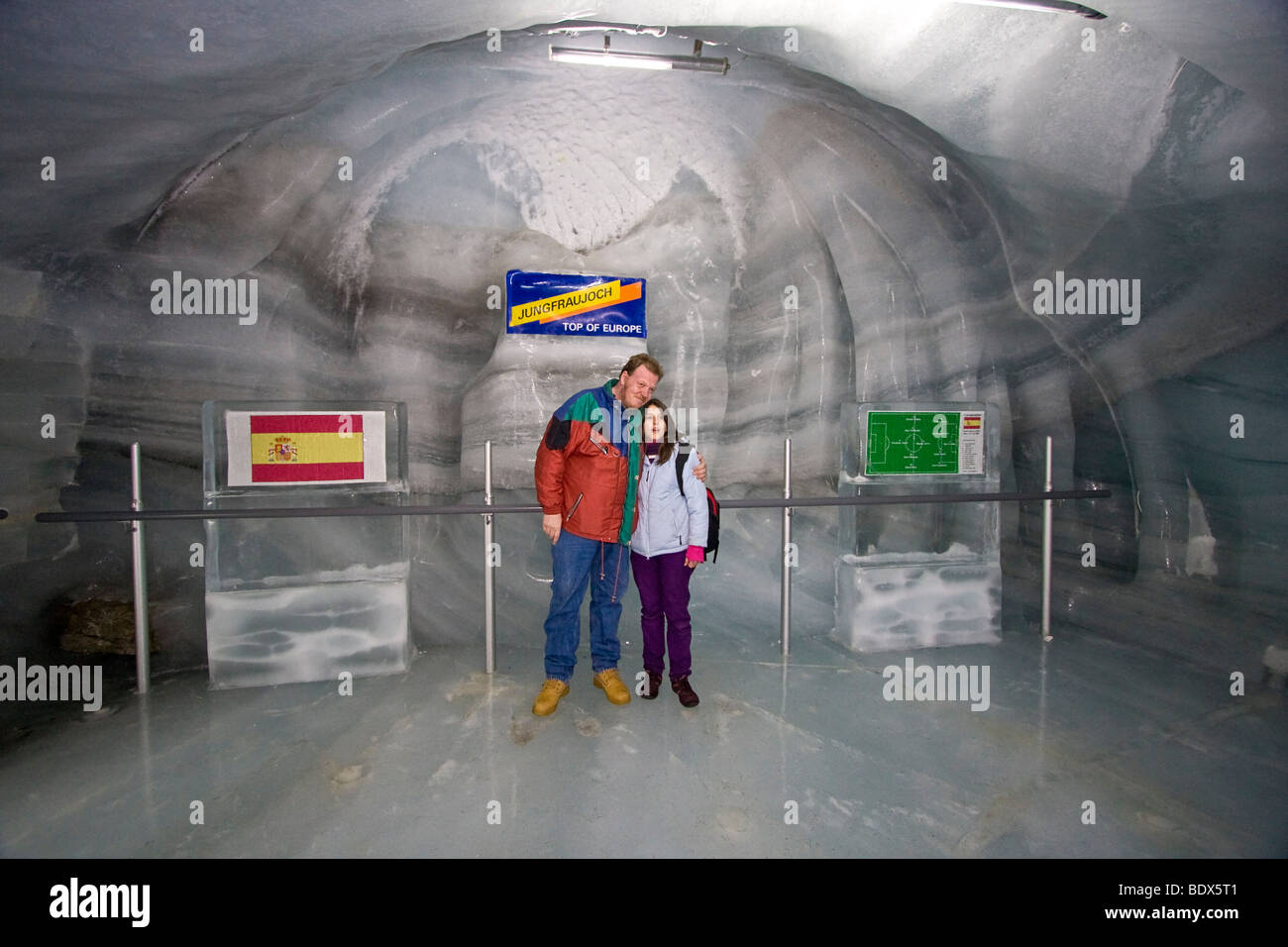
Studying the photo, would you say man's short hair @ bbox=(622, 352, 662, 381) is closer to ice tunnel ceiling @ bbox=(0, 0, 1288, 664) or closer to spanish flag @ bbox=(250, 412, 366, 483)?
ice tunnel ceiling @ bbox=(0, 0, 1288, 664)

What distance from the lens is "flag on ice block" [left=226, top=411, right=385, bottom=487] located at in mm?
2980

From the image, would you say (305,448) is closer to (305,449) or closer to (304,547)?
(305,449)

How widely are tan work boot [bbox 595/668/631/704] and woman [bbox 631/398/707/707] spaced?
0.76 feet

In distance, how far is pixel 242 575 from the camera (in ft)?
9.89

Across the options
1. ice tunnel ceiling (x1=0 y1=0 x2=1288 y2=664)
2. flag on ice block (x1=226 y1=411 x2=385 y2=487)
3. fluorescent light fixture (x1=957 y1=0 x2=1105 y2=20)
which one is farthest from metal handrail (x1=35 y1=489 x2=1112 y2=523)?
fluorescent light fixture (x1=957 y1=0 x2=1105 y2=20)

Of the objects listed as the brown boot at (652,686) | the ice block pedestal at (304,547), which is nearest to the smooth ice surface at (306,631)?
the ice block pedestal at (304,547)

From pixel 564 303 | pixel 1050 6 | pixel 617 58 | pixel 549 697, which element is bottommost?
pixel 549 697

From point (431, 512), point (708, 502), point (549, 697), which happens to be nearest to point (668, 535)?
point (708, 502)

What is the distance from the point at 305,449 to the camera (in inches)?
120

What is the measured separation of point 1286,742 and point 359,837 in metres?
3.50

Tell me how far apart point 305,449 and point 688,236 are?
2.45 meters

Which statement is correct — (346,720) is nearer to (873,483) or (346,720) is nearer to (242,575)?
(242,575)
